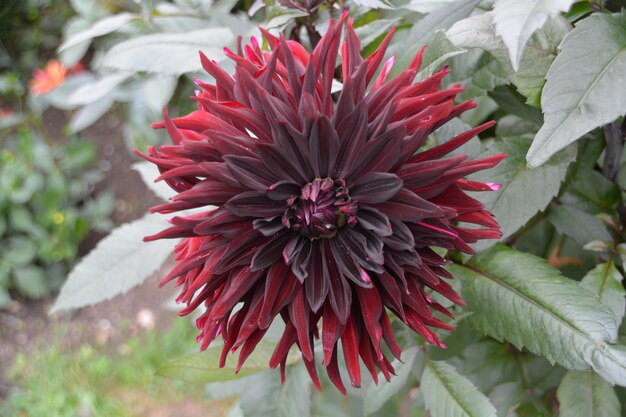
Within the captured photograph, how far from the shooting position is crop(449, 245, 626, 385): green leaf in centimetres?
49

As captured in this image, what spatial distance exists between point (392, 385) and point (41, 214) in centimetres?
181

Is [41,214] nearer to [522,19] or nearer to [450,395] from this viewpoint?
[450,395]

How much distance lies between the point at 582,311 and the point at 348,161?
0.23m

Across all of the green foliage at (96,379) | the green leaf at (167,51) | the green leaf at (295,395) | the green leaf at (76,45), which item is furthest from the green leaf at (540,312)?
the green foliage at (96,379)

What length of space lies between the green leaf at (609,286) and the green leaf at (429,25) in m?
0.25

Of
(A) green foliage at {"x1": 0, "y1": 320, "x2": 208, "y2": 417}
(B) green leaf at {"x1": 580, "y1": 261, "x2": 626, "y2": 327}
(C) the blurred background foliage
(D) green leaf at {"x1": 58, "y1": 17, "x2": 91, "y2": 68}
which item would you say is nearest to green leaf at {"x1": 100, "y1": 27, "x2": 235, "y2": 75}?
(C) the blurred background foliage

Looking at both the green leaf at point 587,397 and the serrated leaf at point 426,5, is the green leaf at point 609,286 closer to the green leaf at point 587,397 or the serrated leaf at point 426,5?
the green leaf at point 587,397

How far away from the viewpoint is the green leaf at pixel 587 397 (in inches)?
23.5

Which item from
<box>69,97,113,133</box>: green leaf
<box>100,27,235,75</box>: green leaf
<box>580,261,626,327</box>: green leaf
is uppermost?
<box>580,261,626,327</box>: green leaf

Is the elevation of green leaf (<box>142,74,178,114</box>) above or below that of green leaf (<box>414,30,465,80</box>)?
below

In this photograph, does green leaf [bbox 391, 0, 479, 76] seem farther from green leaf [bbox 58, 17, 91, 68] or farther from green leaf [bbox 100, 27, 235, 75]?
green leaf [bbox 58, 17, 91, 68]

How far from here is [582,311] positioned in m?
0.51

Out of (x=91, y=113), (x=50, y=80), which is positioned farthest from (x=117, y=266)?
(x=50, y=80)

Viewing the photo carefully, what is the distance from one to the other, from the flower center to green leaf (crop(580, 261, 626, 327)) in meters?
0.24
